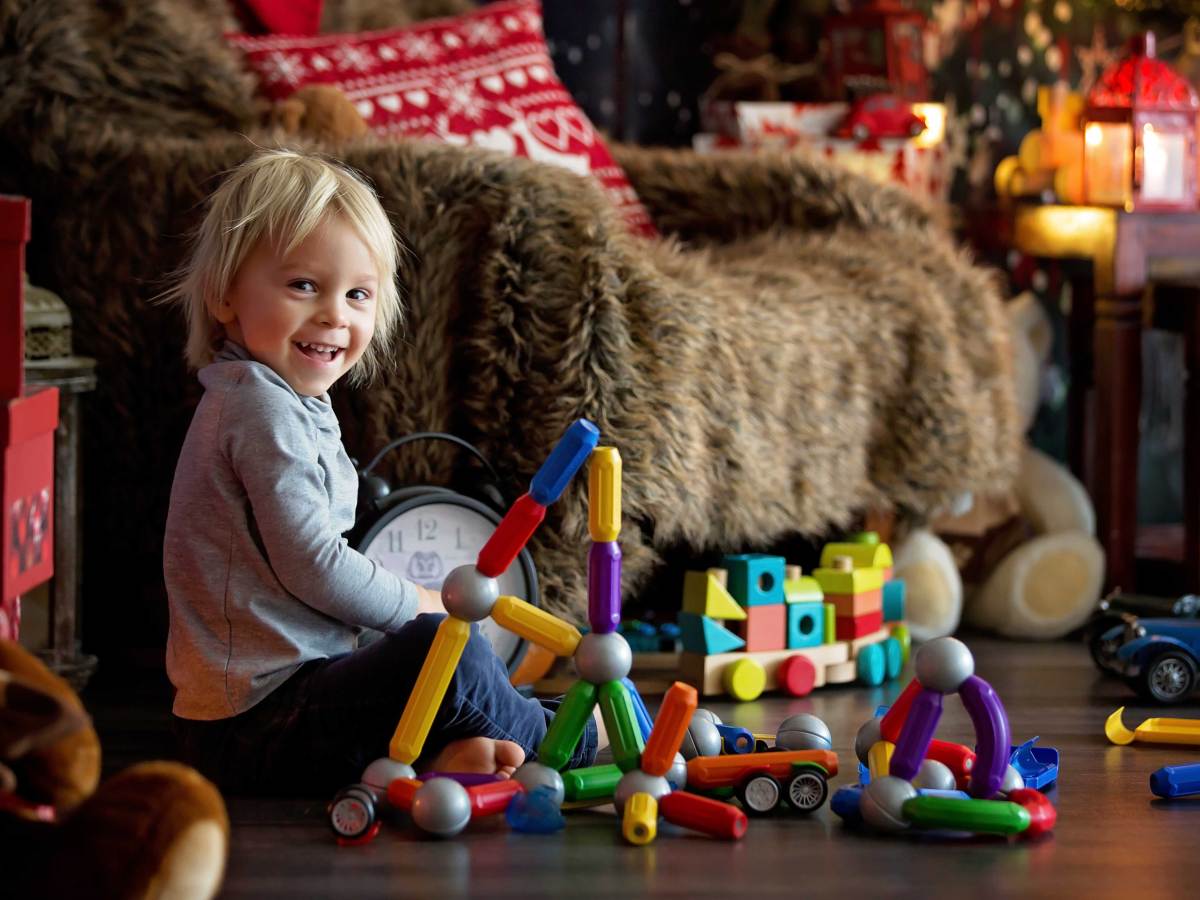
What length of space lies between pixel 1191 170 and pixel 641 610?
3.38 ft

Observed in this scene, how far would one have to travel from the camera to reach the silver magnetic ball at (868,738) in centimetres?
134

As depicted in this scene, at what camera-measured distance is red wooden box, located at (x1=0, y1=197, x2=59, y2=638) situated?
1.19m

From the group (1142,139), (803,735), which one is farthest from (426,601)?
(1142,139)

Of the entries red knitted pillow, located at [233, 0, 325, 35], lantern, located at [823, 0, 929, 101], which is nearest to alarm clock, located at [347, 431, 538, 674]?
red knitted pillow, located at [233, 0, 325, 35]

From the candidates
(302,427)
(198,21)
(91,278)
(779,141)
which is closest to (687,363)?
(302,427)

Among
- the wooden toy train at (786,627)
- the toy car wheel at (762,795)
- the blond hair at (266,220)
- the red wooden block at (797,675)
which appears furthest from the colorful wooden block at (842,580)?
the blond hair at (266,220)

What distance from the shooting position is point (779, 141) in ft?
8.76

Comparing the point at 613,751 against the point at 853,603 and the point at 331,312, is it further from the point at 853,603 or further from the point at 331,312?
the point at 853,603

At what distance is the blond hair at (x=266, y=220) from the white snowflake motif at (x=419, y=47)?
84cm

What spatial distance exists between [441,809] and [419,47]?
130 cm

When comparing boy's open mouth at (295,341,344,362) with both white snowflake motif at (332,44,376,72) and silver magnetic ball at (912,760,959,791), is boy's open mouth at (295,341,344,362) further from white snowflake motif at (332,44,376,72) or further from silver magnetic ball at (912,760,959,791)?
white snowflake motif at (332,44,376,72)

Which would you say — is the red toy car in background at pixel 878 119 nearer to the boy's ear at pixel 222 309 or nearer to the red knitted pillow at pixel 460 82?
the red knitted pillow at pixel 460 82

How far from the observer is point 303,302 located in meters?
1.33

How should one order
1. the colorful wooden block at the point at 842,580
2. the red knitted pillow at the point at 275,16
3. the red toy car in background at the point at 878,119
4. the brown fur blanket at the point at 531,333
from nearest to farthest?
the brown fur blanket at the point at 531,333
the colorful wooden block at the point at 842,580
the red knitted pillow at the point at 275,16
the red toy car in background at the point at 878,119
